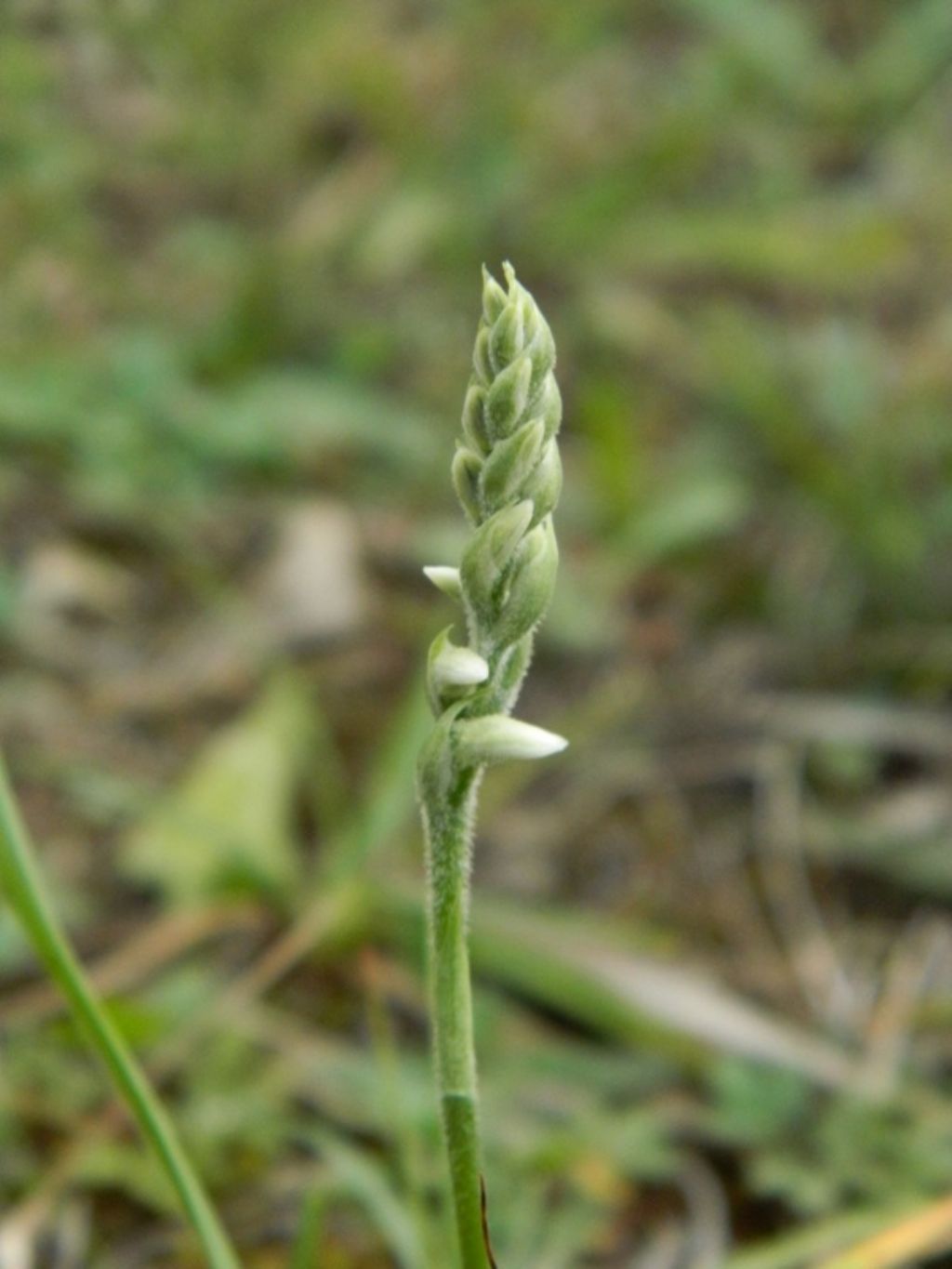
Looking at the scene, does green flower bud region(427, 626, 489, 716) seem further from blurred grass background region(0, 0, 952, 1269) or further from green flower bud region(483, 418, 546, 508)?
blurred grass background region(0, 0, 952, 1269)

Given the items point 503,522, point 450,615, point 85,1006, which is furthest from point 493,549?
point 450,615

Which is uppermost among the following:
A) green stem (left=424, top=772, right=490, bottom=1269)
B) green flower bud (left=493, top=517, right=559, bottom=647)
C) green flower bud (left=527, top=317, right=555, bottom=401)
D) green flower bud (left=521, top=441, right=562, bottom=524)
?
green flower bud (left=527, top=317, right=555, bottom=401)

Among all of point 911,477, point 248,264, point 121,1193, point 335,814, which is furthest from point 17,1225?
point 248,264

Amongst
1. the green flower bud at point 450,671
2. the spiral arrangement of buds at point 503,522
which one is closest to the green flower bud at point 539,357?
the spiral arrangement of buds at point 503,522

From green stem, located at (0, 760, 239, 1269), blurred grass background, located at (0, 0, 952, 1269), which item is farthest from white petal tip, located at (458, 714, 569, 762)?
blurred grass background, located at (0, 0, 952, 1269)

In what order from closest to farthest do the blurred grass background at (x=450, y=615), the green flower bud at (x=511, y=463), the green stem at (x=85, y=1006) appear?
the green flower bud at (x=511, y=463) < the green stem at (x=85, y=1006) < the blurred grass background at (x=450, y=615)

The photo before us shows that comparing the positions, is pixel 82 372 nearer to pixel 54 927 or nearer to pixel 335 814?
pixel 335 814

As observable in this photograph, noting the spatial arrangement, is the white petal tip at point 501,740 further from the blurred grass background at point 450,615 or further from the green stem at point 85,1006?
the blurred grass background at point 450,615
